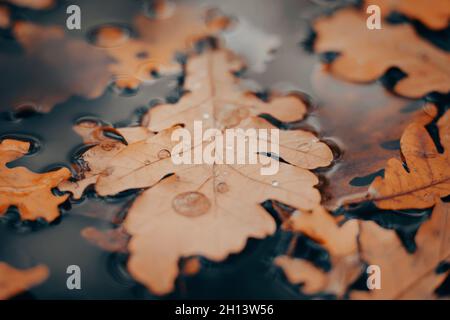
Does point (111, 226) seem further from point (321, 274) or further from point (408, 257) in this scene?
point (408, 257)

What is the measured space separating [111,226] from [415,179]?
89cm

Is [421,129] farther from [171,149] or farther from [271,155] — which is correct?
[171,149]

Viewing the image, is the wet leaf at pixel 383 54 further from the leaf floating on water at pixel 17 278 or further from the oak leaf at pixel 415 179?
the leaf floating on water at pixel 17 278

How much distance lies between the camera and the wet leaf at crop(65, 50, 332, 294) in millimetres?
1113

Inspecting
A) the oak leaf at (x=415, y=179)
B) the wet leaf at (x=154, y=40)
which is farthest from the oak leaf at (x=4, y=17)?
the oak leaf at (x=415, y=179)

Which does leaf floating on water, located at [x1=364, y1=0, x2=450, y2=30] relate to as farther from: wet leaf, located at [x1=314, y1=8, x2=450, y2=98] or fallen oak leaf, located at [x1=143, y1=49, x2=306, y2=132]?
fallen oak leaf, located at [x1=143, y1=49, x2=306, y2=132]

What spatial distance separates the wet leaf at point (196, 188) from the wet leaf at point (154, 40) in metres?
0.31

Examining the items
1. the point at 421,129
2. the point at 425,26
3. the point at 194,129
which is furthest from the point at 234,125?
the point at 425,26

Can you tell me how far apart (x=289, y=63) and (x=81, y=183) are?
965 millimetres

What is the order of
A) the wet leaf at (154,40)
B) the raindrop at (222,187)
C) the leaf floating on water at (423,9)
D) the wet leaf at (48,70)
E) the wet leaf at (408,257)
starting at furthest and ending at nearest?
1. the leaf floating on water at (423,9)
2. the wet leaf at (154,40)
3. the wet leaf at (48,70)
4. the raindrop at (222,187)
5. the wet leaf at (408,257)

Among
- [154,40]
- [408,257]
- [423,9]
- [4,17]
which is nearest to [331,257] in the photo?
[408,257]

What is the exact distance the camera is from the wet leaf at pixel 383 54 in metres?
1.65

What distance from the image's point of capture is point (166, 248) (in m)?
1.11

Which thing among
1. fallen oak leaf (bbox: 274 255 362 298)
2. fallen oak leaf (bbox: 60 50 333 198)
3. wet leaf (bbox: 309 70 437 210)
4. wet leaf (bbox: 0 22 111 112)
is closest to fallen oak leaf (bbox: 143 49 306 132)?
fallen oak leaf (bbox: 60 50 333 198)
